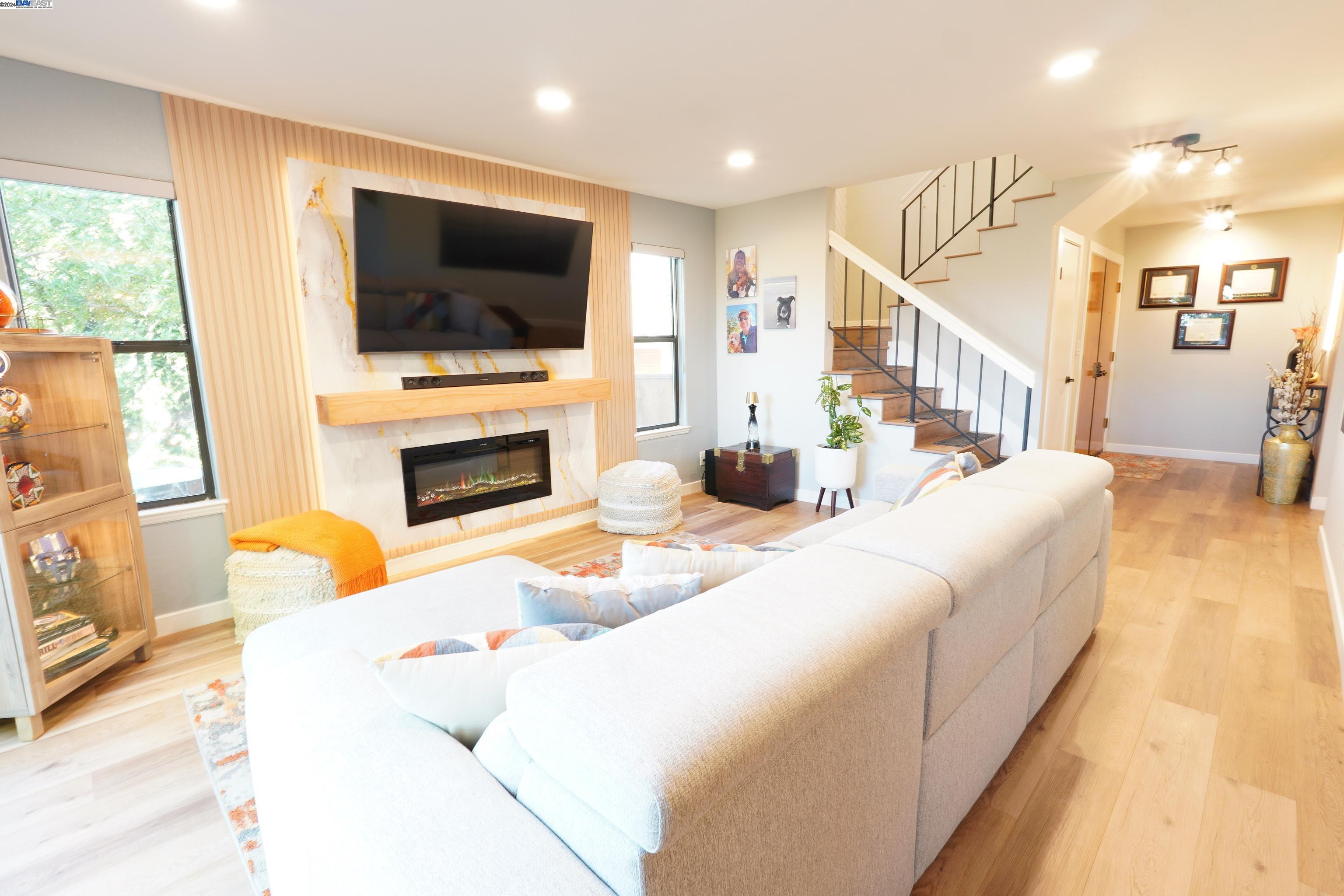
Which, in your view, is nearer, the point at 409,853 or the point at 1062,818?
the point at 409,853

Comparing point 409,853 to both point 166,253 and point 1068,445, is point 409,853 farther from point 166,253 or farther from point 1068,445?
point 1068,445

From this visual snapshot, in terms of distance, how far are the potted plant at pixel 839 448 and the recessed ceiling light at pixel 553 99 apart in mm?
2591

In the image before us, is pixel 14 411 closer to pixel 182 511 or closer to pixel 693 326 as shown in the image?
pixel 182 511

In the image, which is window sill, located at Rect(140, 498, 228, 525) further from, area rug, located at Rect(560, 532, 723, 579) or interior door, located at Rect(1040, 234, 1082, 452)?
interior door, located at Rect(1040, 234, 1082, 452)

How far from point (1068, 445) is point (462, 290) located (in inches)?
183

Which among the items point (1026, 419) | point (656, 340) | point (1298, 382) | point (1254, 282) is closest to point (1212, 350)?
point (1254, 282)

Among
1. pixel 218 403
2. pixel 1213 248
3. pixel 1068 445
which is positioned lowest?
pixel 1068 445

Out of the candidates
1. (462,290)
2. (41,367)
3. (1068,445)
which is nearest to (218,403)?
(41,367)

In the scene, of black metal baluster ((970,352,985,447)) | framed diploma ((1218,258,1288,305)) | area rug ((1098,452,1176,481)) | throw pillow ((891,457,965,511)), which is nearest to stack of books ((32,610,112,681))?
throw pillow ((891,457,965,511))

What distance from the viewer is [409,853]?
74 centimetres

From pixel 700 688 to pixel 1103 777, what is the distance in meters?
1.70

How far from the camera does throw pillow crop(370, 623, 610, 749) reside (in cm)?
99

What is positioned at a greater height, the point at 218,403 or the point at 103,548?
the point at 218,403

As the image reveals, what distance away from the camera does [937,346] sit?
15.8 feet
